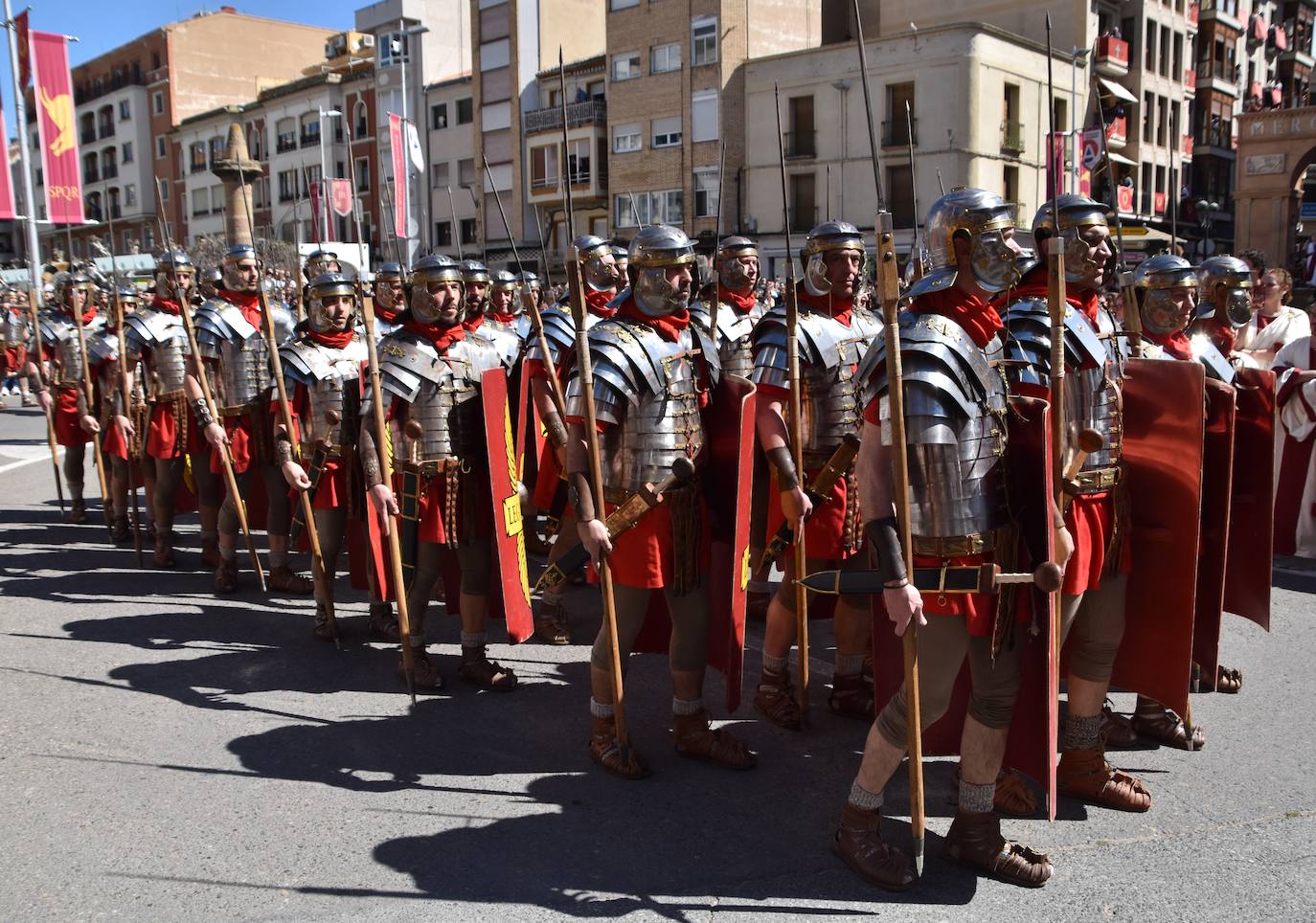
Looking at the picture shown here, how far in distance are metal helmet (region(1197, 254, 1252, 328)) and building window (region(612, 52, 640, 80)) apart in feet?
115

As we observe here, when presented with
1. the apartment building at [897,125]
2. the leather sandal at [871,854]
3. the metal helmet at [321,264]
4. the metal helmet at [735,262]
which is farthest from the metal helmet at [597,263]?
the apartment building at [897,125]

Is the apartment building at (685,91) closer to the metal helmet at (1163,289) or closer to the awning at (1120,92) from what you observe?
the awning at (1120,92)

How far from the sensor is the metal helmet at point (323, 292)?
6.16 meters

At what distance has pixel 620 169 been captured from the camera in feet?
130

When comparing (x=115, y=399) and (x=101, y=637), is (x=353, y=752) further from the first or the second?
(x=115, y=399)

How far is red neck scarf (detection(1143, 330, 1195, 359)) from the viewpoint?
16.0 feet

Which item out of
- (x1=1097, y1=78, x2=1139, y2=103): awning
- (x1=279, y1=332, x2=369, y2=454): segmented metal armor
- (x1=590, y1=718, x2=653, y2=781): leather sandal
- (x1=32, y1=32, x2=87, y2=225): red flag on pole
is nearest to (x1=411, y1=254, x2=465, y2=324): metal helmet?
(x1=279, y1=332, x2=369, y2=454): segmented metal armor

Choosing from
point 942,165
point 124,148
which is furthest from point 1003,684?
point 124,148

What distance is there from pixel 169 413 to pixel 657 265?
5.13 meters

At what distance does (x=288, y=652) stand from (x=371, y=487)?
1.52 metres

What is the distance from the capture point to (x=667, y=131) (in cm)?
3825

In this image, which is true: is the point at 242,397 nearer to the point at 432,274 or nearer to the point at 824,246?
the point at 432,274

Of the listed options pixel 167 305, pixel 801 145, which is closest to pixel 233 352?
pixel 167 305

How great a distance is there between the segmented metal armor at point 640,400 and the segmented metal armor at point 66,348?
7015mm
